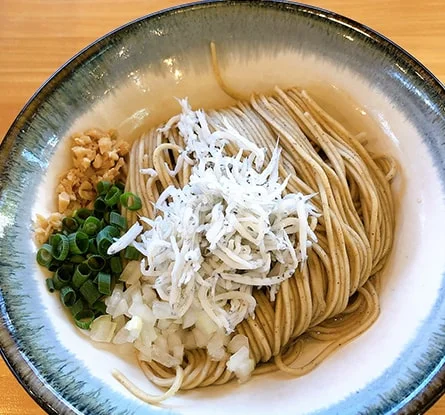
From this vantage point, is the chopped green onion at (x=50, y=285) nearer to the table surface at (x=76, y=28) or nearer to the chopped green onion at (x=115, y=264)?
the chopped green onion at (x=115, y=264)

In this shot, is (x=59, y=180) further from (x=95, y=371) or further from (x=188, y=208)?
(x=95, y=371)

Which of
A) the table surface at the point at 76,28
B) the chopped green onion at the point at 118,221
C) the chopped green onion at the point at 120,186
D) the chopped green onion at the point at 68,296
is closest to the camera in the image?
the chopped green onion at the point at 68,296

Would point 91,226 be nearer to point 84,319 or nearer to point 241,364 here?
point 84,319

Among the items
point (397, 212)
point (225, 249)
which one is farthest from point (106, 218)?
point (397, 212)

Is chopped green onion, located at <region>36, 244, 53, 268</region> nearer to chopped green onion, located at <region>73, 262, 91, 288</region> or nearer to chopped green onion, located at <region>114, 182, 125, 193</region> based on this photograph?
chopped green onion, located at <region>73, 262, 91, 288</region>

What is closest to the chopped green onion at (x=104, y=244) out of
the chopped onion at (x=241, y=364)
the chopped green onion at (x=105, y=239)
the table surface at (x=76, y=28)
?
the chopped green onion at (x=105, y=239)

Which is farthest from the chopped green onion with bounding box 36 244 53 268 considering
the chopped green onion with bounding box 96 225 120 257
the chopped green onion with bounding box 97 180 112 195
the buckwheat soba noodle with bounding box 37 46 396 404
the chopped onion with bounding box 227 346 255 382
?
the chopped onion with bounding box 227 346 255 382
